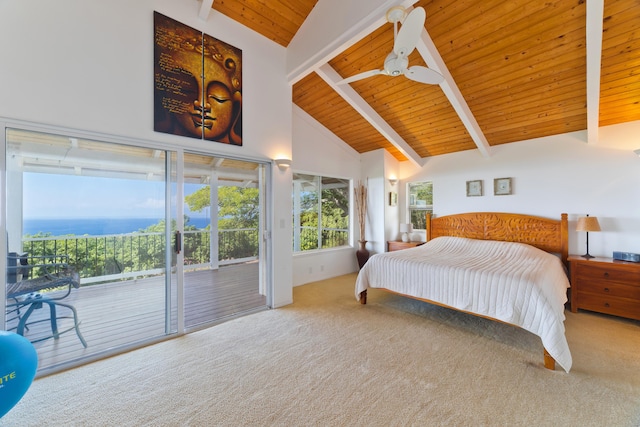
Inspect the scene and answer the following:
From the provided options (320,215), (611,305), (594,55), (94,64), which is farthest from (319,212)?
(611,305)

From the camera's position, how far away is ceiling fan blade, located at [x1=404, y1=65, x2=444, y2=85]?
8.19ft

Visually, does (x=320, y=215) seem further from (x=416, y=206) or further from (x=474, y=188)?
(x=474, y=188)

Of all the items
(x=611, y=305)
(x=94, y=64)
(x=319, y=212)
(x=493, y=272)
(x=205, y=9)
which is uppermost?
(x=205, y=9)

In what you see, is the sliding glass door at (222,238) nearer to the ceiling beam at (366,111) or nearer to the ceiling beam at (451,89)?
the ceiling beam at (366,111)

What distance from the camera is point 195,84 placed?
10.2 feet

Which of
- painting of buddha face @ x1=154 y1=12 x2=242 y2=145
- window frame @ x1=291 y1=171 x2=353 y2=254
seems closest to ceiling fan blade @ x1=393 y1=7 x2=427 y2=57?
painting of buddha face @ x1=154 y1=12 x2=242 y2=145

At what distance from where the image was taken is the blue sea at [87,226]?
7.89ft

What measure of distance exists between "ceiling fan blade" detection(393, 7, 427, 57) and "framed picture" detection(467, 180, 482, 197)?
3.51 m

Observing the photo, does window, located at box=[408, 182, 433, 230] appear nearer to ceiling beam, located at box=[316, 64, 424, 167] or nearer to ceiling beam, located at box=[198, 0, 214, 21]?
ceiling beam, located at box=[316, 64, 424, 167]

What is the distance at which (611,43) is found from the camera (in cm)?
279

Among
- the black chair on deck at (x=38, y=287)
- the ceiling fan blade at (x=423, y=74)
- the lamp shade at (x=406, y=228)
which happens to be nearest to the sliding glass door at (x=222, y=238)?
the black chair on deck at (x=38, y=287)

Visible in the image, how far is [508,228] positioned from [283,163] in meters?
3.92

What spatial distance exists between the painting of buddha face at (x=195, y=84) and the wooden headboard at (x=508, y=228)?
4.13 m

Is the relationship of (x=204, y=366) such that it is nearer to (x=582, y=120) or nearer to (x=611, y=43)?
(x=611, y=43)
